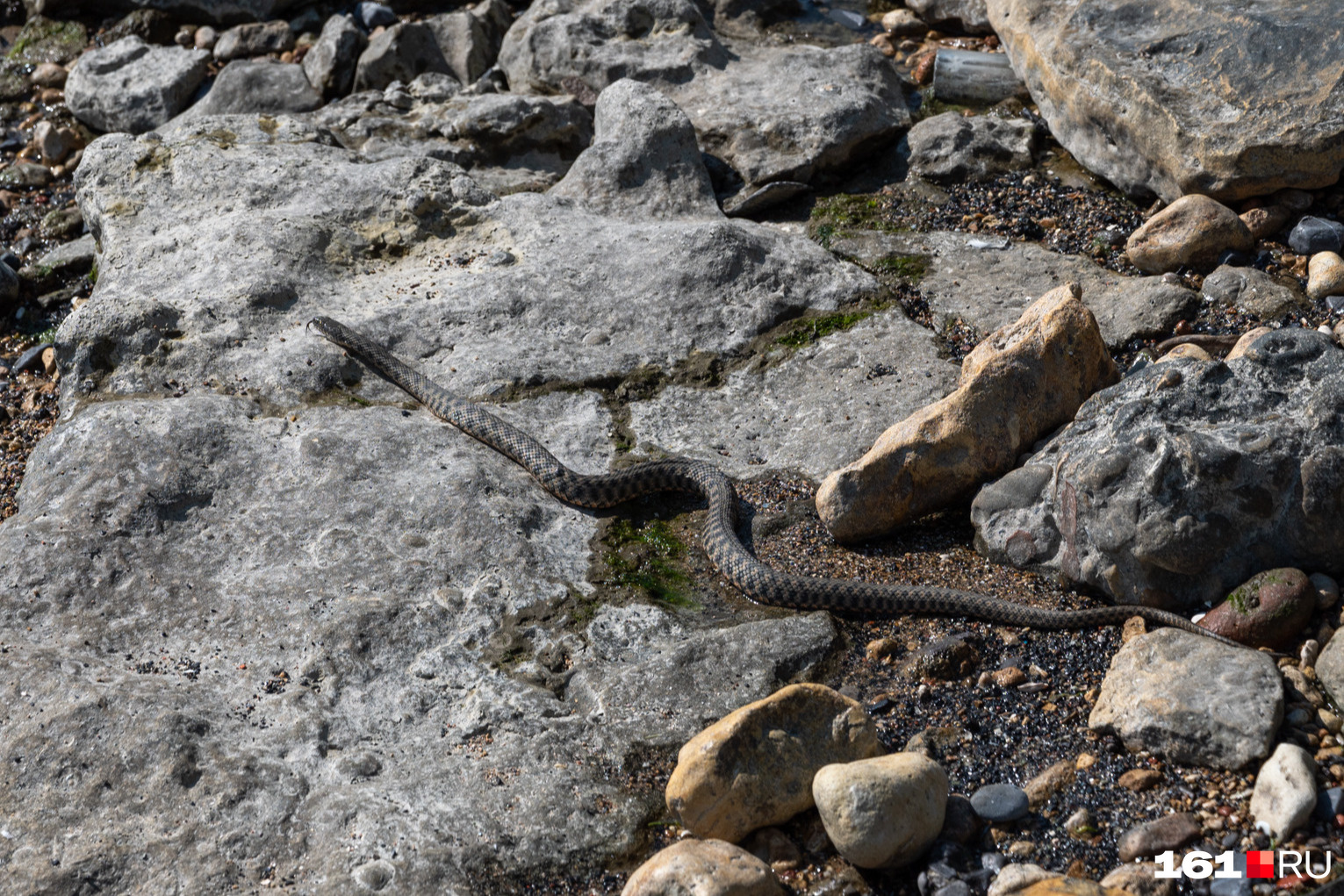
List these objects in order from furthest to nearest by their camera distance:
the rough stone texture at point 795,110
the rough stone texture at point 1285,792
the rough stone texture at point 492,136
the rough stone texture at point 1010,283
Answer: the rough stone texture at point 492,136 → the rough stone texture at point 795,110 → the rough stone texture at point 1010,283 → the rough stone texture at point 1285,792

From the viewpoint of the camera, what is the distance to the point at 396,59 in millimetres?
12336

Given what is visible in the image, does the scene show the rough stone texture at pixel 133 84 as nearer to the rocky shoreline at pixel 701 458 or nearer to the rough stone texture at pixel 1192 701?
the rocky shoreline at pixel 701 458

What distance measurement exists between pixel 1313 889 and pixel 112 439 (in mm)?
6807

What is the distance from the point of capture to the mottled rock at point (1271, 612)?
549 centimetres

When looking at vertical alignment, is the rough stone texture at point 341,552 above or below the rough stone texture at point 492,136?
below

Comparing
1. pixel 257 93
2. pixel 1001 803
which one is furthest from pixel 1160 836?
pixel 257 93

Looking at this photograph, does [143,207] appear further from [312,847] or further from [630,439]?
[312,847]

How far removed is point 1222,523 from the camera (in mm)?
5707

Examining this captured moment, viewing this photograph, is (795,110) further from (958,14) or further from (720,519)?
(720,519)

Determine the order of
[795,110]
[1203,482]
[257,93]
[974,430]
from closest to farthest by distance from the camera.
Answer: [1203,482] < [974,430] < [795,110] < [257,93]

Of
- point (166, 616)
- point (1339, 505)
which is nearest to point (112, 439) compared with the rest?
point (166, 616)

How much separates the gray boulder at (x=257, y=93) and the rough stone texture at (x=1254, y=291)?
30.7 ft

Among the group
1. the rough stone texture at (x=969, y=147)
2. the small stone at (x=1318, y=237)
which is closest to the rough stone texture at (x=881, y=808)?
the small stone at (x=1318, y=237)

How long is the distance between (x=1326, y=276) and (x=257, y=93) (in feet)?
34.7
